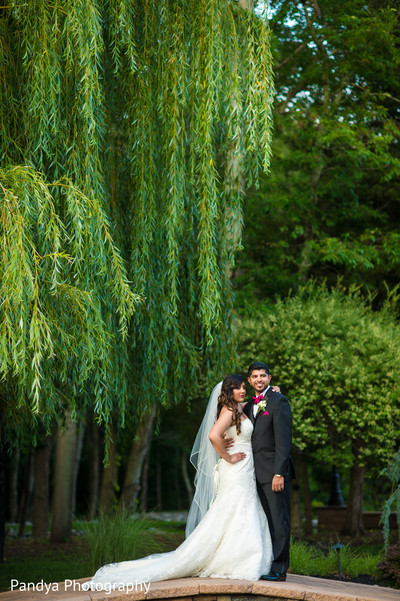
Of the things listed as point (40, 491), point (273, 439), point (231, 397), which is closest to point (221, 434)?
point (231, 397)

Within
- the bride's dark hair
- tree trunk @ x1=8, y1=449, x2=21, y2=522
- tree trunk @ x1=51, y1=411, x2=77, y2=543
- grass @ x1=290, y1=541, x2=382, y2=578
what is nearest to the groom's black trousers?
the bride's dark hair

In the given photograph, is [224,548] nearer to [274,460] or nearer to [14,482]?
[274,460]

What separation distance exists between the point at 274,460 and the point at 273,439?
0.19 meters

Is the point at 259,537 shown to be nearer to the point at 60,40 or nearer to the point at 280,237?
the point at 60,40

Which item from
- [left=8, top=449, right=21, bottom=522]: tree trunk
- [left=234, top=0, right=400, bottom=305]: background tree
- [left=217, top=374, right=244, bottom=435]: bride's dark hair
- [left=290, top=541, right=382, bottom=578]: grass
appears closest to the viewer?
[left=217, top=374, right=244, bottom=435]: bride's dark hair

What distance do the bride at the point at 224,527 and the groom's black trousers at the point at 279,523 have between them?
71 millimetres

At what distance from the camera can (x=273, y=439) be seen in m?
6.23

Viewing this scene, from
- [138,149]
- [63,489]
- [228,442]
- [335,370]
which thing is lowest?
[63,489]

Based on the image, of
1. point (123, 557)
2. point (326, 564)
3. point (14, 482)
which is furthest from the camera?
point (14, 482)

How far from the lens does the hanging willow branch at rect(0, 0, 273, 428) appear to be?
20.2 ft

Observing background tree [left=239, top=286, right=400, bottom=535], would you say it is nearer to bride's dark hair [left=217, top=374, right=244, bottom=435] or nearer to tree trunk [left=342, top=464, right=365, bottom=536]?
tree trunk [left=342, top=464, right=365, bottom=536]

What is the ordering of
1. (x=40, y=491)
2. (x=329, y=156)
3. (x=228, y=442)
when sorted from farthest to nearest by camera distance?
(x=329, y=156) → (x=40, y=491) → (x=228, y=442)

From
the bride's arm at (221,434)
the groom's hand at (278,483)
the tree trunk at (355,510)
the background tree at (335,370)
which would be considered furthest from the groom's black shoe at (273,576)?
the tree trunk at (355,510)

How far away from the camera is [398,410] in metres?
11.4
